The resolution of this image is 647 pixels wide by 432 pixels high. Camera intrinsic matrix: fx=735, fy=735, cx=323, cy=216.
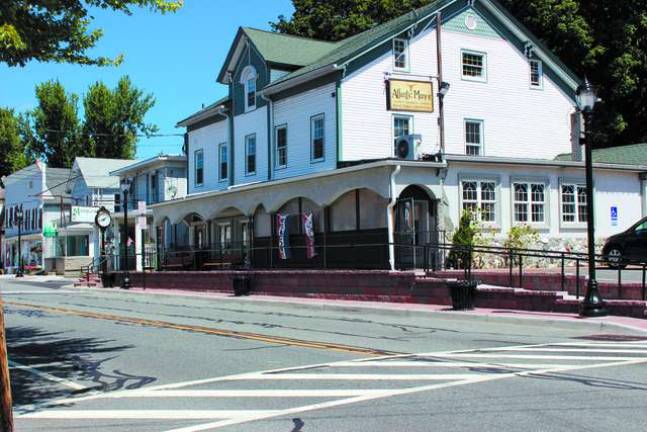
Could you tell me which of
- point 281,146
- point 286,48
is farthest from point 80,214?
point 281,146

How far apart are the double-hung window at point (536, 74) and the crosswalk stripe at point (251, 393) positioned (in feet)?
88.6

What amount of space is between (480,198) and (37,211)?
164 feet

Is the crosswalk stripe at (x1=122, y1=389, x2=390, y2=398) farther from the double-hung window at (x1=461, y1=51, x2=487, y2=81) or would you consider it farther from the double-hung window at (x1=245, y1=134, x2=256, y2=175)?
the double-hung window at (x1=245, y1=134, x2=256, y2=175)

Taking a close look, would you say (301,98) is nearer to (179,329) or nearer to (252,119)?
(252,119)

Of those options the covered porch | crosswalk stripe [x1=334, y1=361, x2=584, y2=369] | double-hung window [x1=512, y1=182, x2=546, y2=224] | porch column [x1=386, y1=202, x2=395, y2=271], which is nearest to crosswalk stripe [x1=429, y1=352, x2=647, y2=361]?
crosswalk stripe [x1=334, y1=361, x2=584, y2=369]

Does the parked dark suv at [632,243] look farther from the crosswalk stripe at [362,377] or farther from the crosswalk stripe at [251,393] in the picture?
the crosswalk stripe at [251,393]

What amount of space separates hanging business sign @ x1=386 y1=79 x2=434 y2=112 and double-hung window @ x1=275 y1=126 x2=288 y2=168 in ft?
16.7

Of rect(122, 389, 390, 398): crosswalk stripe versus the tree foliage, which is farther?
the tree foliage

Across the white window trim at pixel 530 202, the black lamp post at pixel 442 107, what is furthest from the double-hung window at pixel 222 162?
the white window trim at pixel 530 202

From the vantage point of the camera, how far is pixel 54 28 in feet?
35.6

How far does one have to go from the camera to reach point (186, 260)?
35.1m

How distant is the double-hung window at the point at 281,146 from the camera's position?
1238 inches

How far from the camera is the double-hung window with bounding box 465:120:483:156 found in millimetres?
30672

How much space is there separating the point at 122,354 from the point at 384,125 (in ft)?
61.1
